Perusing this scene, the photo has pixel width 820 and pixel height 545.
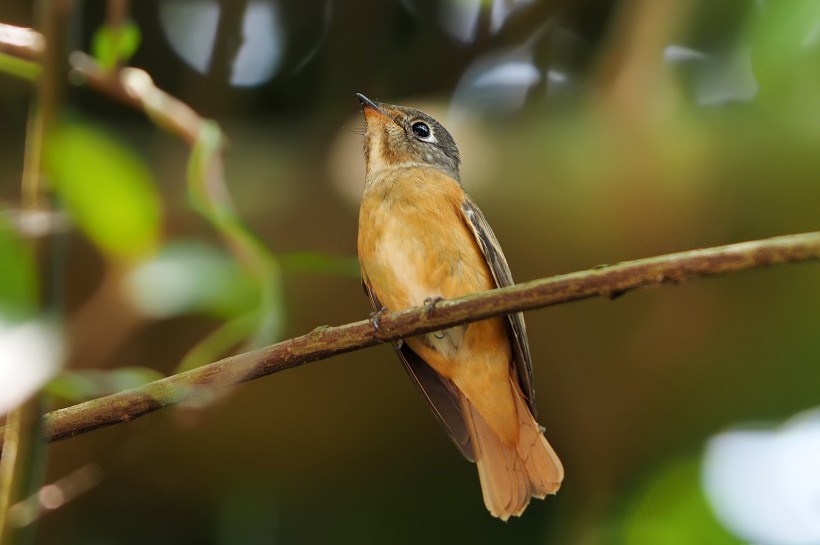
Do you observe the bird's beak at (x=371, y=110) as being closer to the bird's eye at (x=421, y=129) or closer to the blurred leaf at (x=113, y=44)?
the bird's eye at (x=421, y=129)

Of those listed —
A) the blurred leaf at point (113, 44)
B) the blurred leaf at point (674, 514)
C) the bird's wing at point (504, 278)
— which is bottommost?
the blurred leaf at point (674, 514)

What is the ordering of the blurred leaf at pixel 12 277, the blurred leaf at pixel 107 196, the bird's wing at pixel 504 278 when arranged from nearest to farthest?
the blurred leaf at pixel 12 277, the blurred leaf at pixel 107 196, the bird's wing at pixel 504 278

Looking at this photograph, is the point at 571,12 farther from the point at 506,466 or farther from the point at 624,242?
the point at 506,466

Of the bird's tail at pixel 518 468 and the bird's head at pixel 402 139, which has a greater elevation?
the bird's head at pixel 402 139

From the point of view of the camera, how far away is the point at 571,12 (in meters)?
4.09

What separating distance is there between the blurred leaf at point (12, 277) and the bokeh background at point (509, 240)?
5.88ft

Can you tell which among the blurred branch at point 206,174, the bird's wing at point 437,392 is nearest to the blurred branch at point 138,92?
the blurred branch at point 206,174

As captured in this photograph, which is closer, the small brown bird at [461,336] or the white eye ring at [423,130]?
the small brown bird at [461,336]

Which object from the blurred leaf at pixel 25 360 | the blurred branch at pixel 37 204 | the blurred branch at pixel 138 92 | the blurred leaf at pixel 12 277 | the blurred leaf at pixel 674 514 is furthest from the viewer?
the blurred leaf at pixel 674 514

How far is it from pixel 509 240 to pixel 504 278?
1.82 ft

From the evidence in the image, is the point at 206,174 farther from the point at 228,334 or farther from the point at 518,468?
the point at 518,468

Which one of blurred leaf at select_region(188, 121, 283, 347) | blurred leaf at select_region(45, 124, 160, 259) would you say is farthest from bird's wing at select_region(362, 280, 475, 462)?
blurred leaf at select_region(45, 124, 160, 259)

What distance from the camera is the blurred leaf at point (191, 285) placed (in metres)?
1.45

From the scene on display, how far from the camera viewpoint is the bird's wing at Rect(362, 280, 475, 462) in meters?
3.00
